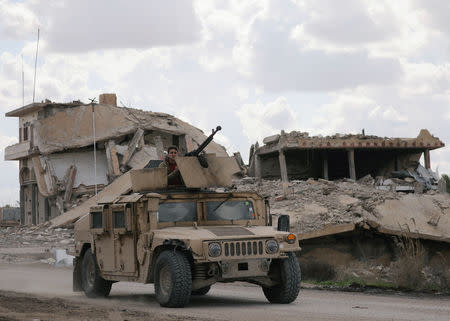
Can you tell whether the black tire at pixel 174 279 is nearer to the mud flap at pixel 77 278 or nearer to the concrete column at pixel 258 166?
the mud flap at pixel 77 278

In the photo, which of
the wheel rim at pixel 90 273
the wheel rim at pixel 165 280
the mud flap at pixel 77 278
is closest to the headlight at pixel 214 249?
the wheel rim at pixel 165 280

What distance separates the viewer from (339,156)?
37.1 m

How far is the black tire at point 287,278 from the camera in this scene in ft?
42.1

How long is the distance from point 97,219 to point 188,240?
10.9 feet

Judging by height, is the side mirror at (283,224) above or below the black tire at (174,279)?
above

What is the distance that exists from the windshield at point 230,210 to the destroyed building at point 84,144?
79.3 ft

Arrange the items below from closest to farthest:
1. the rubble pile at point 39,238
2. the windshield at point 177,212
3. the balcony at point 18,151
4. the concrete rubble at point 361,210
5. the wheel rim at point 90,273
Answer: the windshield at point 177,212 → the wheel rim at point 90,273 → the concrete rubble at point 361,210 → the rubble pile at point 39,238 → the balcony at point 18,151

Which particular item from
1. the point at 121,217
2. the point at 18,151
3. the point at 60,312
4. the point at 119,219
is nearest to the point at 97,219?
the point at 119,219

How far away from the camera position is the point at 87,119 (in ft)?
129

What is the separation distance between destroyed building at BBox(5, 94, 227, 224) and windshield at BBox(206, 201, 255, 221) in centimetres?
2416

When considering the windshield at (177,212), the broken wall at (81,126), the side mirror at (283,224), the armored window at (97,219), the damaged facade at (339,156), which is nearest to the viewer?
the windshield at (177,212)

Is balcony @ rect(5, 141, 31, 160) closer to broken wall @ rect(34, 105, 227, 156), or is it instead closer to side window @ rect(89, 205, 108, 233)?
broken wall @ rect(34, 105, 227, 156)

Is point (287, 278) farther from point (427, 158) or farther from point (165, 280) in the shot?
point (427, 158)

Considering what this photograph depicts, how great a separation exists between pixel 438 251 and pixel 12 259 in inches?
558
